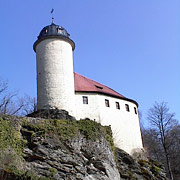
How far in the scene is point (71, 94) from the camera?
25.5 metres

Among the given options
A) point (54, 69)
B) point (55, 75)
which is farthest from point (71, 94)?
point (54, 69)

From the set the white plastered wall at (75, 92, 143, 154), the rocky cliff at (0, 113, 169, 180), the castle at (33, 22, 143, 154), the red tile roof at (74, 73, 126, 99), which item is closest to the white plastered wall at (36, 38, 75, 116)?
the castle at (33, 22, 143, 154)

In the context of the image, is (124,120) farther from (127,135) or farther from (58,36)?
(58,36)

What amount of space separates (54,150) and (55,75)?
8105 mm

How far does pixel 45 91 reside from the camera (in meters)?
24.9

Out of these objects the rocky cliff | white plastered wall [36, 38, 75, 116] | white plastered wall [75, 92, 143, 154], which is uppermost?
white plastered wall [36, 38, 75, 116]

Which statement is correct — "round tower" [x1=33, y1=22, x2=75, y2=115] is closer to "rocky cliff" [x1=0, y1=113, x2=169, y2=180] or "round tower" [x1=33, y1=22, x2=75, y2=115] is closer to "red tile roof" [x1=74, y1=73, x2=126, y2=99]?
"red tile roof" [x1=74, y1=73, x2=126, y2=99]

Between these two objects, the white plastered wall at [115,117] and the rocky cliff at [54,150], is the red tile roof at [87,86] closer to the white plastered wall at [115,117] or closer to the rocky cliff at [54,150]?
the white plastered wall at [115,117]

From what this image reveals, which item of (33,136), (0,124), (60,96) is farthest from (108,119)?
(0,124)

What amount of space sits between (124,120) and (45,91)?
8700 millimetres

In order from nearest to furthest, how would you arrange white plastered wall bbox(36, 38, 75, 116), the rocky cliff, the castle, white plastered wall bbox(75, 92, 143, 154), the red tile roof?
the rocky cliff → white plastered wall bbox(36, 38, 75, 116) → the castle → white plastered wall bbox(75, 92, 143, 154) → the red tile roof

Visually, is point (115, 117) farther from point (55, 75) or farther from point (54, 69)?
point (54, 69)

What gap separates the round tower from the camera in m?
24.7

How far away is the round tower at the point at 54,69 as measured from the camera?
80.9ft
